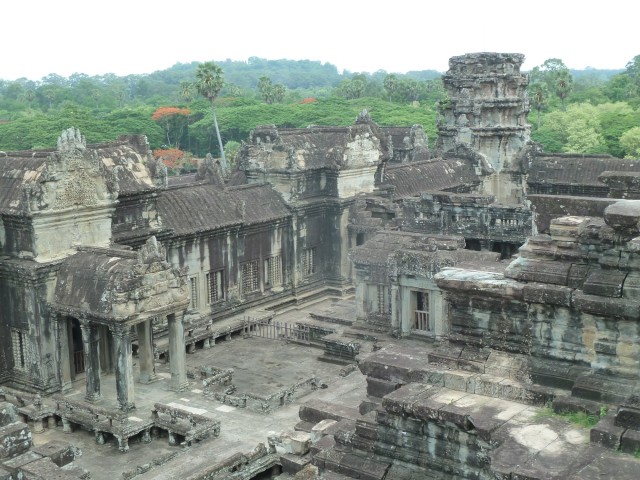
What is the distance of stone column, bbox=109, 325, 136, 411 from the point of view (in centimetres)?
2419

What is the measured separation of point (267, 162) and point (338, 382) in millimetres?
14671

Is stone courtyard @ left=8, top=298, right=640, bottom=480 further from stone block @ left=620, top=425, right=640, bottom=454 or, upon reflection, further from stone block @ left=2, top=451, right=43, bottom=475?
stone block @ left=2, top=451, right=43, bottom=475

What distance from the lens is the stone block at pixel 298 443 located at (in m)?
18.8

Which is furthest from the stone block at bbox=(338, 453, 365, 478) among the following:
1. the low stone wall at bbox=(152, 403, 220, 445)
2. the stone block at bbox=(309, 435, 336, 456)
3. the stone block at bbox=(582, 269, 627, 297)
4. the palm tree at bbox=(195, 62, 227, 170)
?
the palm tree at bbox=(195, 62, 227, 170)

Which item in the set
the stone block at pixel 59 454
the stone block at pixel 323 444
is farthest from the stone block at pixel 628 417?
the stone block at pixel 59 454

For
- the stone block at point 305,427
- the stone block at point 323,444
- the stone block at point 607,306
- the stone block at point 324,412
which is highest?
the stone block at point 607,306

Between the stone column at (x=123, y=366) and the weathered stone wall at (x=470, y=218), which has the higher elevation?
the weathered stone wall at (x=470, y=218)

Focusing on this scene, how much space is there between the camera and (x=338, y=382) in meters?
26.0

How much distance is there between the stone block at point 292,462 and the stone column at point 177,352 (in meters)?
8.11

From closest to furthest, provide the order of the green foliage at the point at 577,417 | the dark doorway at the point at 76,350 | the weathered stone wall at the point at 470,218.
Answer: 1. the green foliage at the point at 577,417
2. the dark doorway at the point at 76,350
3. the weathered stone wall at the point at 470,218

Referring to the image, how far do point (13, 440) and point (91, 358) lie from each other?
10546 millimetres

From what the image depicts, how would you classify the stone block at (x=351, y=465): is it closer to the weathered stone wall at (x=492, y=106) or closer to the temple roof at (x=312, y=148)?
the temple roof at (x=312, y=148)

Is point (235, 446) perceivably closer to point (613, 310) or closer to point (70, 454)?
point (70, 454)

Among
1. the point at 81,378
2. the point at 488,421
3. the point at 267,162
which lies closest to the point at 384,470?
the point at 488,421
